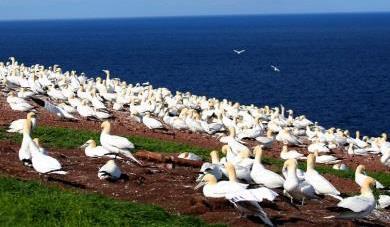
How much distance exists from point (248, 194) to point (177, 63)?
110 metres

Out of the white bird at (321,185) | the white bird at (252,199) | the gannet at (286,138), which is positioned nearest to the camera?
the white bird at (252,199)

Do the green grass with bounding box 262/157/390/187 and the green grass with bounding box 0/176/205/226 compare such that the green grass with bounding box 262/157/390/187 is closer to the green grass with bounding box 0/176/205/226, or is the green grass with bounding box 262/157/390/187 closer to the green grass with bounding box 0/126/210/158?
the green grass with bounding box 0/126/210/158

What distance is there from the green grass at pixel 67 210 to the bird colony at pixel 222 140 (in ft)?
A: 3.89

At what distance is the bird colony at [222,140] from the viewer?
1569cm

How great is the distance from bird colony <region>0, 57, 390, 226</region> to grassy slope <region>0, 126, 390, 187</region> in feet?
1.91

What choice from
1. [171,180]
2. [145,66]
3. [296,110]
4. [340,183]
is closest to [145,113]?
[340,183]

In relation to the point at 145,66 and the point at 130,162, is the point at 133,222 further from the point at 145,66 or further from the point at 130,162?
the point at 145,66

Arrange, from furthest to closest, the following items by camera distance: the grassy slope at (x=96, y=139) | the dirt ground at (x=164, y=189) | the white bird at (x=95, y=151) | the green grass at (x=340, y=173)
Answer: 1. the green grass at (x=340, y=173)
2. the grassy slope at (x=96, y=139)
3. the white bird at (x=95, y=151)
4. the dirt ground at (x=164, y=189)

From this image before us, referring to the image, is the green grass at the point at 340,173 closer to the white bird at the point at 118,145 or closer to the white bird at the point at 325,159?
the white bird at the point at 325,159

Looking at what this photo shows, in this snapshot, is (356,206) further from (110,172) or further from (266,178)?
(110,172)

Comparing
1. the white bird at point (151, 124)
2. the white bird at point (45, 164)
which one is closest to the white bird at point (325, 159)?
the white bird at point (151, 124)

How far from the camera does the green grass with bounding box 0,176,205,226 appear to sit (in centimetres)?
1234

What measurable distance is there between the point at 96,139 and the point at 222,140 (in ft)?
21.3

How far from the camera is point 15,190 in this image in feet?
46.7
